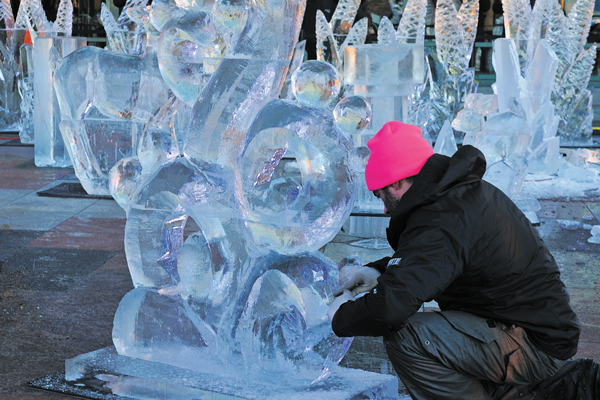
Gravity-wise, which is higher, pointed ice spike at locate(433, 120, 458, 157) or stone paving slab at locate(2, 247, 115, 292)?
pointed ice spike at locate(433, 120, 458, 157)

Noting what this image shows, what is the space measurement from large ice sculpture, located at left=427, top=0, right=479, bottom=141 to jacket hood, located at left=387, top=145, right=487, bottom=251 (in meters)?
8.23

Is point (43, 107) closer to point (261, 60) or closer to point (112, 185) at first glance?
point (112, 185)

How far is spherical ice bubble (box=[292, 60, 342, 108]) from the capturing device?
3.17m

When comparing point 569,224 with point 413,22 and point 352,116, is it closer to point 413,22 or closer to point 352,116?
point 352,116

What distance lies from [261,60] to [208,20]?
1.18 feet

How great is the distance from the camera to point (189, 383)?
310 cm

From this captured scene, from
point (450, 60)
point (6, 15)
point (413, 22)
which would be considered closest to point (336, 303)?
point (413, 22)

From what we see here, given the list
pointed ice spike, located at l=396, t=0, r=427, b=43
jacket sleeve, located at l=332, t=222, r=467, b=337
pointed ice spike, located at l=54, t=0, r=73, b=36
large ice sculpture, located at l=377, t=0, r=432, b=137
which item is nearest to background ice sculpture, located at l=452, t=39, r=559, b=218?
large ice sculpture, located at l=377, t=0, r=432, b=137

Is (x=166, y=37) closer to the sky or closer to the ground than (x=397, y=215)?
closer to the sky

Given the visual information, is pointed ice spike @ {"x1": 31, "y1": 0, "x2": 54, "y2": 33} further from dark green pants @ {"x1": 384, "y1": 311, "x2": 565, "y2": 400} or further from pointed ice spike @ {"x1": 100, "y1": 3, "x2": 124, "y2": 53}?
dark green pants @ {"x1": 384, "y1": 311, "x2": 565, "y2": 400}

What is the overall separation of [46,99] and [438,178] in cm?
772

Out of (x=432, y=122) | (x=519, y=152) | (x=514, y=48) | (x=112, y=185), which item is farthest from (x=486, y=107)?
(x=112, y=185)

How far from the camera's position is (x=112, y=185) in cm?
375

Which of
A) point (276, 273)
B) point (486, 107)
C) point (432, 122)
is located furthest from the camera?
point (432, 122)
